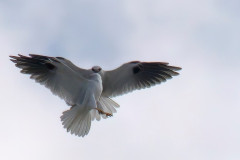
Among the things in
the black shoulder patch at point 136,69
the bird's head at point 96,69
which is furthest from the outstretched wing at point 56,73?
the black shoulder patch at point 136,69

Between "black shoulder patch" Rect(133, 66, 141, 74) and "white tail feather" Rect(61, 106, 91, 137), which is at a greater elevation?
"black shoulder patch" Rect(133, 66, 141, 74)

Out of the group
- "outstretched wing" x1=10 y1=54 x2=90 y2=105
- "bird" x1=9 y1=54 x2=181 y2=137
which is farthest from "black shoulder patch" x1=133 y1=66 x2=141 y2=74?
"outstretched wing" x1=10 y1=54 x2=90 y2=105

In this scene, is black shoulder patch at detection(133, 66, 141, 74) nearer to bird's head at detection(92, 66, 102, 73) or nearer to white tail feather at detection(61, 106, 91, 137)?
bird's head at detection(92, 66, 102, 73)

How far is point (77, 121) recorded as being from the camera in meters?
10.2

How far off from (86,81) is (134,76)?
1.32 meters

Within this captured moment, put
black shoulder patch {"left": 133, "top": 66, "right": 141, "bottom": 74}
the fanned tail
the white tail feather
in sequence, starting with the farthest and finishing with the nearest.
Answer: black shoulder patch {"left": 133, "top": 66, "right": 141, "bottom": 74}, the fanned tail, the white tail feather

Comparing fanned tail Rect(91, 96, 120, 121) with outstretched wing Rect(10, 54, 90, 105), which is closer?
outstretched wing Rect(10, 54, 90, 105)

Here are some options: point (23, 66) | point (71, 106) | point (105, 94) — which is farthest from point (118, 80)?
point (23, 66)

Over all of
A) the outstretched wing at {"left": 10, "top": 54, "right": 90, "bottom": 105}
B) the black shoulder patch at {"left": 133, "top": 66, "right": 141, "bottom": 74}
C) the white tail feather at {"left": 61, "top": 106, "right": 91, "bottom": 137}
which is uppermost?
the black shoulder patch at {"left": 133, "top": 66, "right": 141, "bottom": 74}

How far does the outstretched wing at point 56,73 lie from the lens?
10.6 metres

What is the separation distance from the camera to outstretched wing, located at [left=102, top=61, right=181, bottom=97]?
1110 centimetres

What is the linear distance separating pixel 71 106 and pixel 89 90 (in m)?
0.65

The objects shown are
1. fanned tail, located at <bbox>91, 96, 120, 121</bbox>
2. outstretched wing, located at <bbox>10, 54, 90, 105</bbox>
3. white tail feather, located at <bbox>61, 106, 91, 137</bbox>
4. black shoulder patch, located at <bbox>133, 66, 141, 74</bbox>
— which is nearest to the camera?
white tail feather, located at <bbox>61, 106, 91, 137</bbox>

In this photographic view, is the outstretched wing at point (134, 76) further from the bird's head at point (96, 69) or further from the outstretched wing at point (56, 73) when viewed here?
the outstretched wing at point (56, 73)
